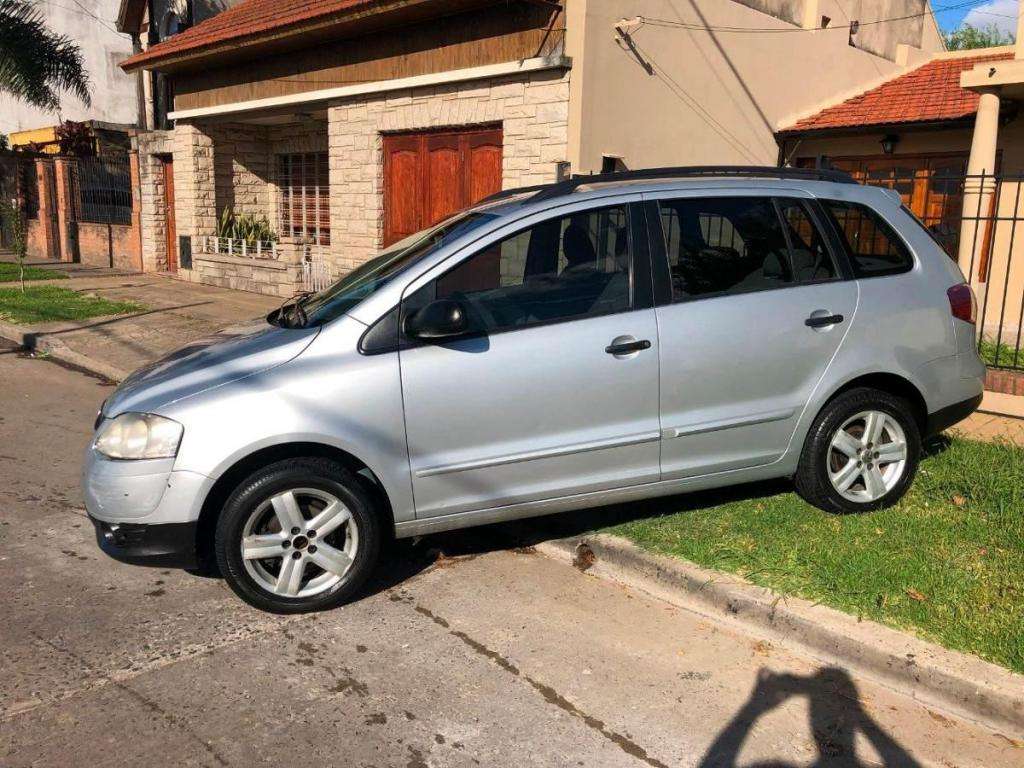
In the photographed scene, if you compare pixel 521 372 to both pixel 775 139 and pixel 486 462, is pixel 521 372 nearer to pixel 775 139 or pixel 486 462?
pixel 486 462

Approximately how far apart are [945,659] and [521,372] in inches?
82.6

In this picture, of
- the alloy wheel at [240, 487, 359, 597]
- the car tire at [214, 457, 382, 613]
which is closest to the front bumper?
the car tire at [214, 457, 382, 613]

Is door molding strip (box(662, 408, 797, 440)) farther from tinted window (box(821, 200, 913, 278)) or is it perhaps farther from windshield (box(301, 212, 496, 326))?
windshield (box(301, 212, 496, 326))

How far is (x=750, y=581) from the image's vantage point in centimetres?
414

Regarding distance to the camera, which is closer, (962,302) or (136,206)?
(962,302)

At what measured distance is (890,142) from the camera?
1338 cm

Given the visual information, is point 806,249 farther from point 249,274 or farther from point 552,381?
point 249,274

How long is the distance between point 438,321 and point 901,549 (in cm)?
256

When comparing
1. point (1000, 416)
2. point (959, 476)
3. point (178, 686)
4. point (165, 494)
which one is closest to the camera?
point (178, 686)

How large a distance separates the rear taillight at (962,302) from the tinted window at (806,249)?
755 millimetres

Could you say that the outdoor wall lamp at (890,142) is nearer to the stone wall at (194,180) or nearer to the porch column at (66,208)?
the stone wall at (194,180)

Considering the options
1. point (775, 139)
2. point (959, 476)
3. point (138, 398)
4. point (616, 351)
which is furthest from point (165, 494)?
point (775, 139)

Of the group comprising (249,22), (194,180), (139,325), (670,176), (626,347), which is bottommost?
(139,325)

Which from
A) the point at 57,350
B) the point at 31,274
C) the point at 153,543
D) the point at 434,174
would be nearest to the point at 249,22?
the point at 434,174
